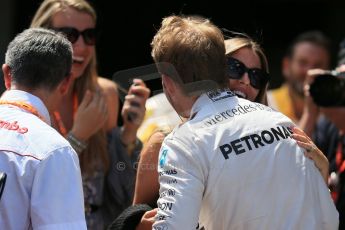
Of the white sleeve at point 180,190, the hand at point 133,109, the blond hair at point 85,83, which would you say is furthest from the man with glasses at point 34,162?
the blond hair at point 85,83

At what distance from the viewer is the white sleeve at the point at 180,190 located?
9.48 ft

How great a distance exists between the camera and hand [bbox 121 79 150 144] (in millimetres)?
3840

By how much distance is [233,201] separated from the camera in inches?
116

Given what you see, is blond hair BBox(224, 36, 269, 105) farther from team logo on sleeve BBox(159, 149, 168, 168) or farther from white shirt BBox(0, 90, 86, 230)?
white shirt BBox(0, 90, 86, 230)

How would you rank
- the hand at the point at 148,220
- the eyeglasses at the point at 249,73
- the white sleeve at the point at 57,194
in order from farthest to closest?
the eyeglasses at the point at 249,73 → the hand at the point at 148,220 → the white sleeve at the point at 57,194

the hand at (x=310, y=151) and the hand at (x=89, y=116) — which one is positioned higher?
the hand at (x=310, y=151)

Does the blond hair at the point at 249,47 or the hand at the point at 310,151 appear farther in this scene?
the blond hair at the point at 249,47

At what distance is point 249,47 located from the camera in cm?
361

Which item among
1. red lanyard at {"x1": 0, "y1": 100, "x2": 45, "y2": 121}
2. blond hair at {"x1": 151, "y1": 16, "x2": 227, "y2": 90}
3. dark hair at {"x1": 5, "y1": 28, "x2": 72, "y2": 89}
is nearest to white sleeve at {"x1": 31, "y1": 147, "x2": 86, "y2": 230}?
red lanyard at {"x1": 0, "y1": 100, "x2": 45, "y2": 121}

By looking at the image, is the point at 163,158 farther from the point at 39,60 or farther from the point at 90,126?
the point at 90,126

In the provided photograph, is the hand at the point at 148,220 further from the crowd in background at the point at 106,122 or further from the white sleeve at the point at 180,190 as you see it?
the white sleeve at the point at 180,190

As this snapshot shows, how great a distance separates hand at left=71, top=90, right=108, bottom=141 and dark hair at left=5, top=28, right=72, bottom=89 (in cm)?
97

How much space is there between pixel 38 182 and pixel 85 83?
1.55 m

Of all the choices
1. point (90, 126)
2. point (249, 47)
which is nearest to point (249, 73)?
point (249, 47)
